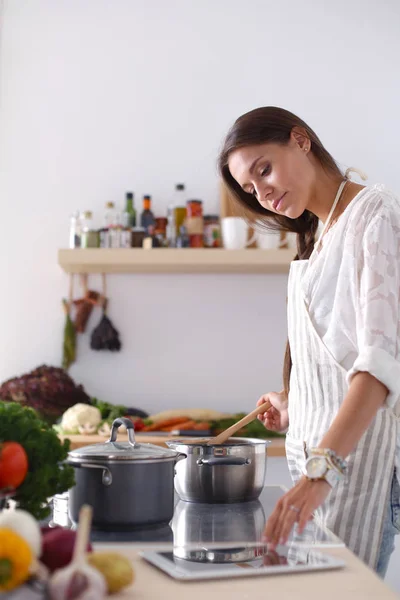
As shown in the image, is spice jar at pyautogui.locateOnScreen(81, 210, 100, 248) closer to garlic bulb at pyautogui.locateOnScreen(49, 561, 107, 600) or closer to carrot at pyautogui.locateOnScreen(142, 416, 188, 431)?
carrot at pyautogui.locateOnScreen(142, 416, 188, 431)

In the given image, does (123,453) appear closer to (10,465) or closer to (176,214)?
(10,465)

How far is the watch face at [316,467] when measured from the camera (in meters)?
0.98

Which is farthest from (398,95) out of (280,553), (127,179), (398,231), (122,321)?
(280,553)

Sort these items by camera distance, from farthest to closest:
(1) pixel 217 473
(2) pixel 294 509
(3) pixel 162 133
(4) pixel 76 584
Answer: (3) pixel 162 133 < (1) pixel 217 473 < (2) pixel 294 509 < (4) pixel 76 584

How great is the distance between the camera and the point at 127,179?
3.61 metres

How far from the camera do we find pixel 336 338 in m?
1.28

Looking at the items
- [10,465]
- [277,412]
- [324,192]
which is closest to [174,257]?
[277,412]

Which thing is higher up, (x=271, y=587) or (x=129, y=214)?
(x=129, y=214)

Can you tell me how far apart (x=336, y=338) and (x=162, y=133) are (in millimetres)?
2558

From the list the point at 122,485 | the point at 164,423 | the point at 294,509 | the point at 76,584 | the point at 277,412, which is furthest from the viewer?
the point at 164,423

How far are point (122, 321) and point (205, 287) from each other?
16.8 inches

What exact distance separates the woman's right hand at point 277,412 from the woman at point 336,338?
12 millimetres

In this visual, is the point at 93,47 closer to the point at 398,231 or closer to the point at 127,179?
the point at 127,179

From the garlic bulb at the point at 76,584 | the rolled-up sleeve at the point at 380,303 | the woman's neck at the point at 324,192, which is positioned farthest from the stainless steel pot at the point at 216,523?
the woman's neck at the point at 324,192
